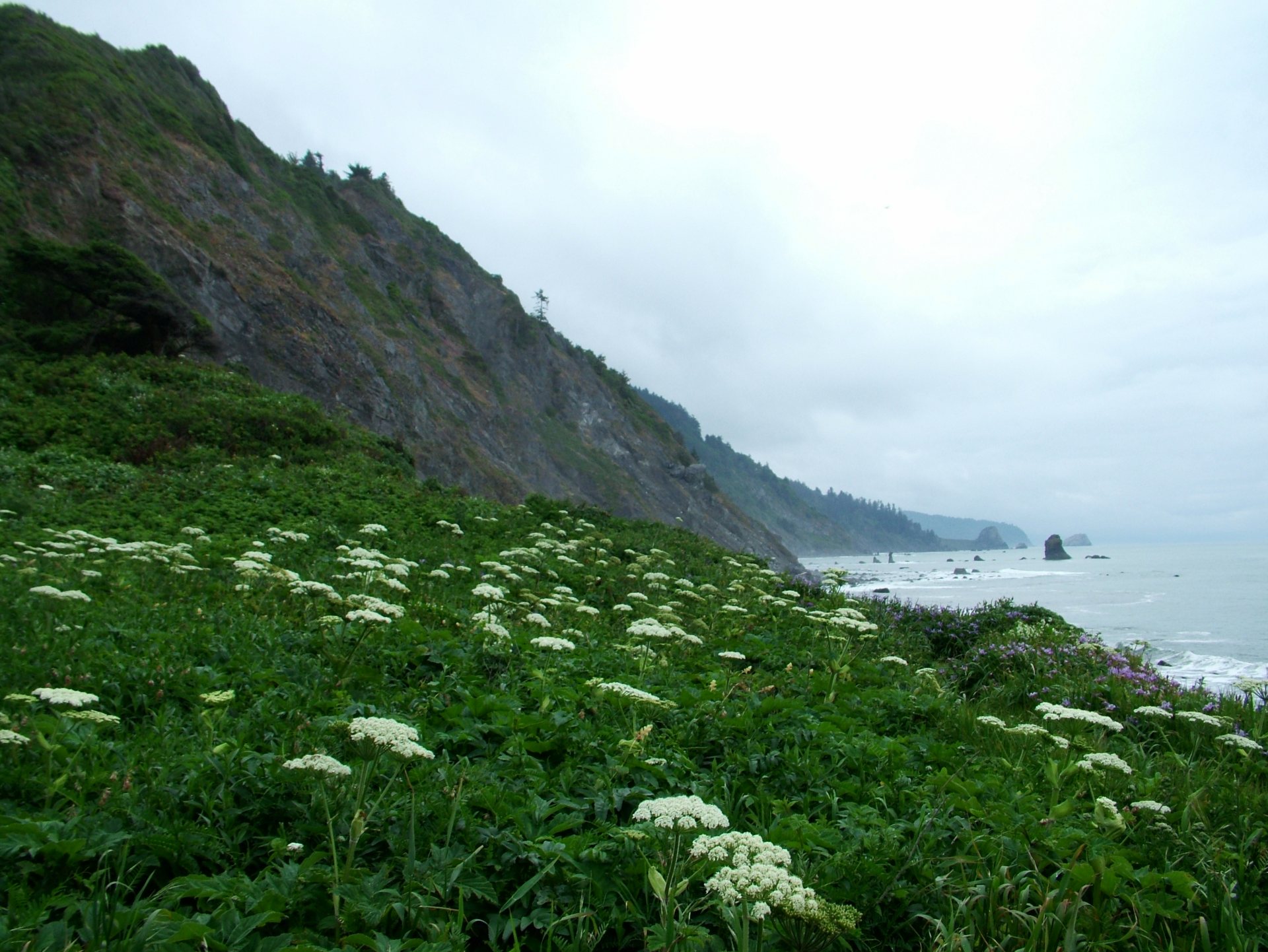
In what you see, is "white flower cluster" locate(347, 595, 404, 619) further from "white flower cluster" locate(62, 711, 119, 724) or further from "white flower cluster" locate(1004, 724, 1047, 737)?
"white flower cluster" locate(1004, 724, 1047, 737)

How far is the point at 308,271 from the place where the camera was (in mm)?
44906

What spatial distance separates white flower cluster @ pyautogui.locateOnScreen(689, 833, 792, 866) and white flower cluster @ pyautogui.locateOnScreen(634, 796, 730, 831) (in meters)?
0.06

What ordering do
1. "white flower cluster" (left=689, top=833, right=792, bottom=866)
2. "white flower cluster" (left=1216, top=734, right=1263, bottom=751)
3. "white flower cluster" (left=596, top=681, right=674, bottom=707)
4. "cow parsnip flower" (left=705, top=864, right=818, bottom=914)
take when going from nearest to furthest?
"cow parsnip flower" (left=705, top=864, right=818, bottom=914)
"white flower cluster" (left=689, top=833, right=792, bottom=866)
"white flower cluster" (left=596, top=681, right=674, bottom=707)
"white flower cluster" (left=1216, top=734, right=1263, bottom=751)

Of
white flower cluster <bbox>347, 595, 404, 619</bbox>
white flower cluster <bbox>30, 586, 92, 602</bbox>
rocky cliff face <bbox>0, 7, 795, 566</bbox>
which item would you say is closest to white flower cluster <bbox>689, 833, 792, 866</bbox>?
white flower cluster <bbox>347, 595, 404, 619</bbox>

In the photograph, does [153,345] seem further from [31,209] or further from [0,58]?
[0,58]

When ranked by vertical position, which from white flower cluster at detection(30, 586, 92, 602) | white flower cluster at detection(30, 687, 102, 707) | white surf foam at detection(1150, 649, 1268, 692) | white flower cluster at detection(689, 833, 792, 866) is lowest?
white surf foam at detection(1150, 649, 1268, 692)

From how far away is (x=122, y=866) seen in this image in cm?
266

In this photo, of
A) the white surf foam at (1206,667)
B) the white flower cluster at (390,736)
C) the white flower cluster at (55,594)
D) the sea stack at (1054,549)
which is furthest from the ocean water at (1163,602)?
the sea stack at (1054,549)

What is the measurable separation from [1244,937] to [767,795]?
2.14 meters

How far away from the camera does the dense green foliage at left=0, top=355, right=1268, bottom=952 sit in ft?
9.02

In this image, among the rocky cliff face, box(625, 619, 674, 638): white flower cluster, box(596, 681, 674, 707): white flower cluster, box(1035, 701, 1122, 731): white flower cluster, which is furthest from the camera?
the rocky cliff face

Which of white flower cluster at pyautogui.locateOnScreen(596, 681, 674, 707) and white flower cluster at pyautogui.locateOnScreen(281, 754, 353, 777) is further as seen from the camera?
white flower cluster at pyautogui.locateOnScreen(596, 681, 674, 707)

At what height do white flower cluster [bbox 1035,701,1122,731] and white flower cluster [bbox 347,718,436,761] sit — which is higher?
white flower cluster [bbox 347,718,436,761]

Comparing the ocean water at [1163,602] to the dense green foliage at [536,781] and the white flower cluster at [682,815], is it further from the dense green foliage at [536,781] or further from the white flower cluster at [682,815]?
the white flower cluster at [682,815]
